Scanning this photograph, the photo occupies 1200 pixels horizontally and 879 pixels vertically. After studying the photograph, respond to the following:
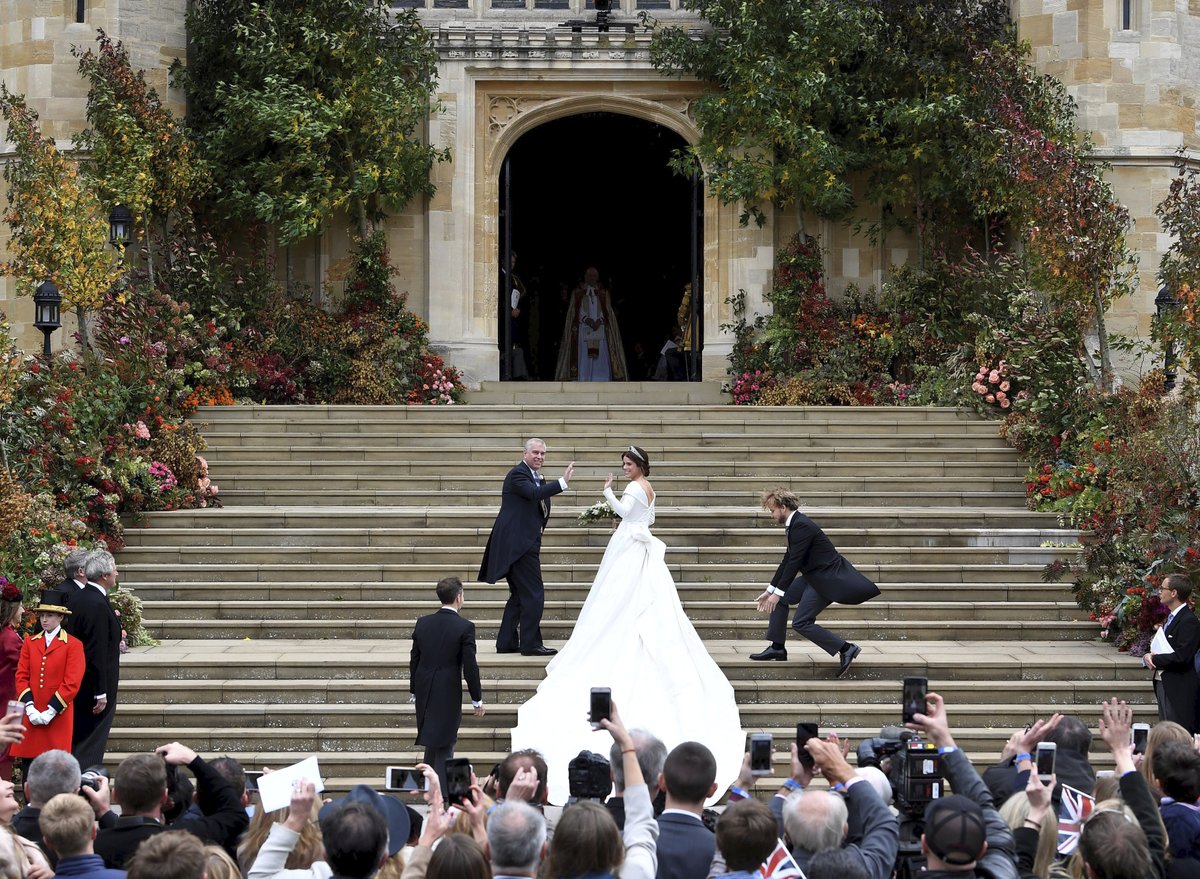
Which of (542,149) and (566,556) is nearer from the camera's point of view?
(566,556)

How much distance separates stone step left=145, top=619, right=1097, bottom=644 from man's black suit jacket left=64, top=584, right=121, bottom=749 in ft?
11.0

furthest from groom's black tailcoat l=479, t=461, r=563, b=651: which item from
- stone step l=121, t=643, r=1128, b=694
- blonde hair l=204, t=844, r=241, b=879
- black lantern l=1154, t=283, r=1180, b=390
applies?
blonde hair l=204, t=844, r=241, b=879

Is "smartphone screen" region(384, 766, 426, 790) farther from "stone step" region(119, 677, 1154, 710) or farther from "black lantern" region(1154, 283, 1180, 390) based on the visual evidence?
"black lantern" region(1154, 283, 1180, 390)

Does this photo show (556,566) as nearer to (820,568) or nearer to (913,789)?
(820,568)

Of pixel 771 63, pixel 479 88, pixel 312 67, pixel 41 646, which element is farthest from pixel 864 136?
pixel 41 646

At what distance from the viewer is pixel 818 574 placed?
38.0 feet

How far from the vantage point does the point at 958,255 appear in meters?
21.3

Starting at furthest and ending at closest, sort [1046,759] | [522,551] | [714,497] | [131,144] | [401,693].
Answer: [131,144] → [714,497] → [522,551] → [401,693] → [1046,759]

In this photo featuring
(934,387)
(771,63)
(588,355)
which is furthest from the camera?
(588,355)

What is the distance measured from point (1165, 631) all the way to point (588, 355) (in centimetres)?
1505

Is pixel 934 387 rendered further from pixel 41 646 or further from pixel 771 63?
pixel 41 646

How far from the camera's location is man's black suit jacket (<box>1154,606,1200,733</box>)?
32.7 feet

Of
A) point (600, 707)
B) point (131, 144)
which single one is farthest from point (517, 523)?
point (131, 144)

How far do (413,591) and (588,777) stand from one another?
8225 mm
